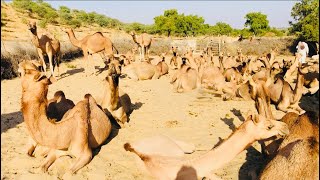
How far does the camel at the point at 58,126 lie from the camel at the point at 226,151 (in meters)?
1.54

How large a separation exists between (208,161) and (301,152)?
124 cm

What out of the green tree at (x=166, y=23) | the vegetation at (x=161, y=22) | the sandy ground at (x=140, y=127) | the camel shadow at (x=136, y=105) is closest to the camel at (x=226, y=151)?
→ the sandy ground at (x=140, y=127)

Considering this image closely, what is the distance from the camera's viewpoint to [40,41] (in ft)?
54.6

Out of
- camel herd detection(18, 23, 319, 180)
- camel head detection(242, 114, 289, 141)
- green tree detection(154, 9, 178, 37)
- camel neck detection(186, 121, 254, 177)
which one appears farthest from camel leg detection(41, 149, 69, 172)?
green tree detection(154, 9, 178, 37)

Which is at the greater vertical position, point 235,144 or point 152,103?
point 235,144

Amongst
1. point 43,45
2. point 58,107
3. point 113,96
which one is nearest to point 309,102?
point 113,96

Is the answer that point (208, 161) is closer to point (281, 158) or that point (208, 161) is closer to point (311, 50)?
point (281, 158)

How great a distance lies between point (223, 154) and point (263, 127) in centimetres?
67

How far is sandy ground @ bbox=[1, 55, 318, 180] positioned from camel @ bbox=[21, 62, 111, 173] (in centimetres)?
18

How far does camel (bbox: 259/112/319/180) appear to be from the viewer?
13.7ft

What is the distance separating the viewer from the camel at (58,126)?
5.14 meters

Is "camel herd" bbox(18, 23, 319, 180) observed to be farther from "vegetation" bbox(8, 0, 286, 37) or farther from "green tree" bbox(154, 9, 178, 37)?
"green tree" bbox(154, 9, 178, 37)

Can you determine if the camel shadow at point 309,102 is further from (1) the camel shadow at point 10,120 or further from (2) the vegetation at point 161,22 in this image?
(2) the vegetation at point 161,22

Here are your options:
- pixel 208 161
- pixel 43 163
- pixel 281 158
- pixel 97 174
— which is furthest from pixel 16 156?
pixel 281 158
